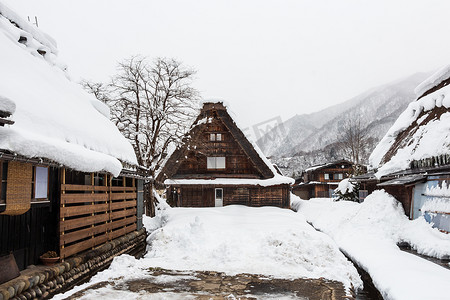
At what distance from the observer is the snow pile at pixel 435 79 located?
1489 centimetres

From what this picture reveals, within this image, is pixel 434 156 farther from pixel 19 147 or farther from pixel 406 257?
pixel 19 147

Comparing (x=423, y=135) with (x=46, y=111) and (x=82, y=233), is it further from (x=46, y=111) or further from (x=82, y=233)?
(x=46, y=111)

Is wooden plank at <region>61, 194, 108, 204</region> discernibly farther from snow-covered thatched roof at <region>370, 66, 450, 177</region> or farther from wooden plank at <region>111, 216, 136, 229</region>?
snow-covered thatched roof at <region>370, 66, 450, 177</region>

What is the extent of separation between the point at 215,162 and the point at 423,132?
41.1ft

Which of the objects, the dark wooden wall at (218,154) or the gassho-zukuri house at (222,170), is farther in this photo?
the dark wooden wall at (218,154)

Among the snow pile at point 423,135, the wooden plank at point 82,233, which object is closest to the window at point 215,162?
the snow pile at point 423,135

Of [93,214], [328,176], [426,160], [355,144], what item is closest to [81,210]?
[93,214]

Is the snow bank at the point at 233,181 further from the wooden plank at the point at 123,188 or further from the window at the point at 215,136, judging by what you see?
the wooden plank at the point at 123,188

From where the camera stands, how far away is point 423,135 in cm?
1357

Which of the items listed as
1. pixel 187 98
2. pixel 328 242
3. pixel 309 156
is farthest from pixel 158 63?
pixel 309 156

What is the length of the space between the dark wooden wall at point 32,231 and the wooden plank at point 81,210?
8.5 inches

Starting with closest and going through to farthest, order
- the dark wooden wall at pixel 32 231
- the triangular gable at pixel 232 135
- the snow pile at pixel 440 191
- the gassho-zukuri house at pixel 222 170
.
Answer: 1. the dark wooden wall at pixel 32 231
2. the snow pile at pixel 440 191
3. the triangular gable at pixel 232 135
4. the gassho-zukuri house at pixel 222 170

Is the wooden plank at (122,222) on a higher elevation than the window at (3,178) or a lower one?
lower

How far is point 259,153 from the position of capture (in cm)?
2077
